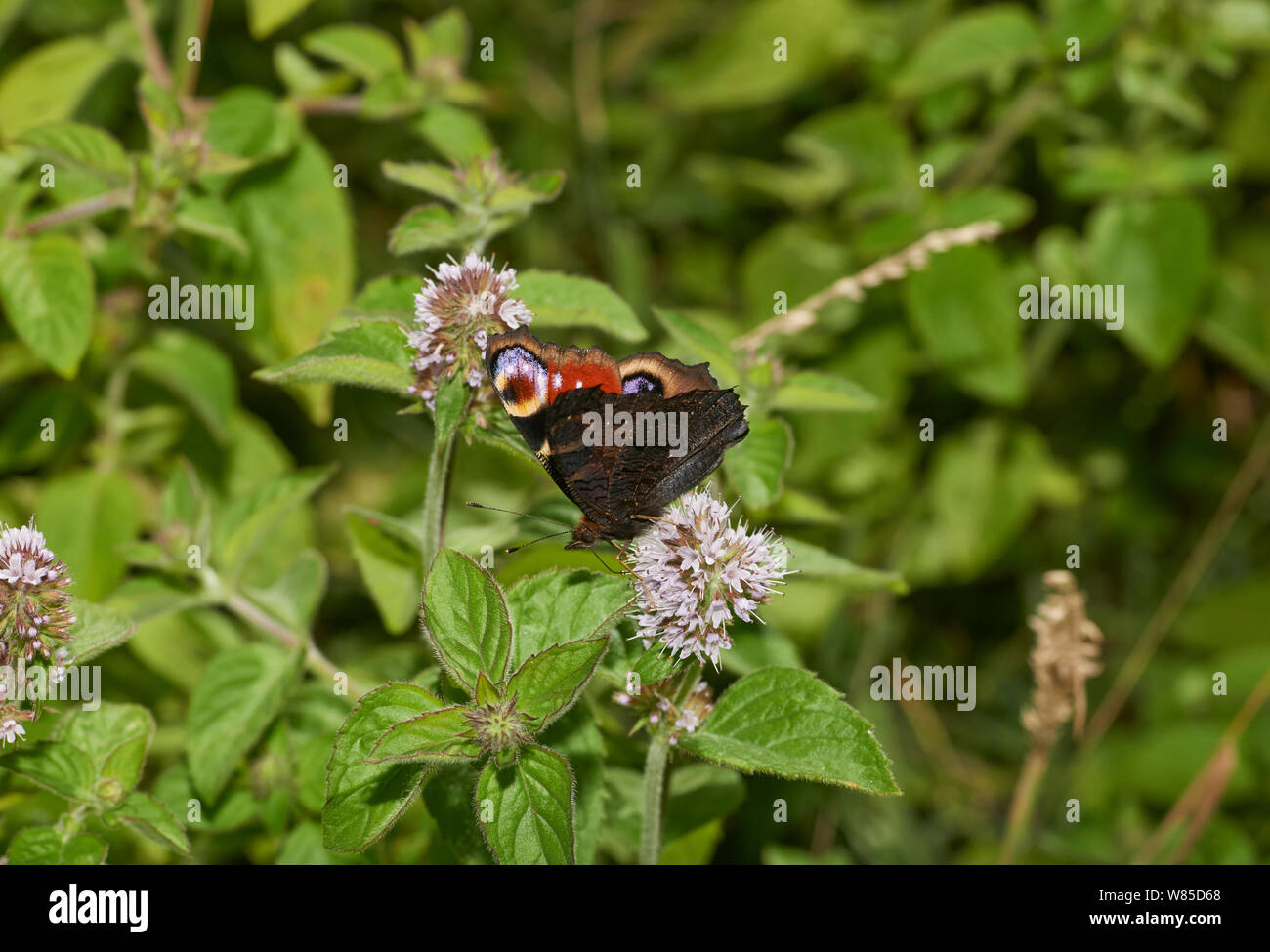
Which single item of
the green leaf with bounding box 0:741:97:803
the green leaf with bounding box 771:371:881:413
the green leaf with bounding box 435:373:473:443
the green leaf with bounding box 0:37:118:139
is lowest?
the green leaf with bounding box 0:741:97:803

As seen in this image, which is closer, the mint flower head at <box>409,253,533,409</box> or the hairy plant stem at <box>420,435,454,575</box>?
the mint flower head at <box>409,253,533,409</box>

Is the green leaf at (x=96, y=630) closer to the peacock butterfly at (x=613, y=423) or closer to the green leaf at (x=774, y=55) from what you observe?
the peacock butterfly at (x=613, y=423)

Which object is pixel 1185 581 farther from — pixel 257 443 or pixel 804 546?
pixel 257 443

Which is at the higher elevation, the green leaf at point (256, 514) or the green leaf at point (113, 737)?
the green leaf at point (256, 514)

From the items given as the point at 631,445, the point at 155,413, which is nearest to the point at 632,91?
the point at 155,413

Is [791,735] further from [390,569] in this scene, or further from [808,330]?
[808,330]

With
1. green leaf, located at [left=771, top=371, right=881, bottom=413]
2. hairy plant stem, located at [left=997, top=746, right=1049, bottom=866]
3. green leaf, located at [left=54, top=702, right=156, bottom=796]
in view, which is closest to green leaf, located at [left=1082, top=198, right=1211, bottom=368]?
hairy plant stem, located at [left=997, top=746, right=1049, bottom=866]

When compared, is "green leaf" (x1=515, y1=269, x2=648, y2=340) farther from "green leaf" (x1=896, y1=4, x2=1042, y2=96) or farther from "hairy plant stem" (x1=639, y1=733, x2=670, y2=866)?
"green leaf" (x1=896, y1=4, x2=1042, y2=96)

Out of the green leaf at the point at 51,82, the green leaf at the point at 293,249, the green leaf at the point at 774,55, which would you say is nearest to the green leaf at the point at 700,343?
the green leaf at the point at 293,249
